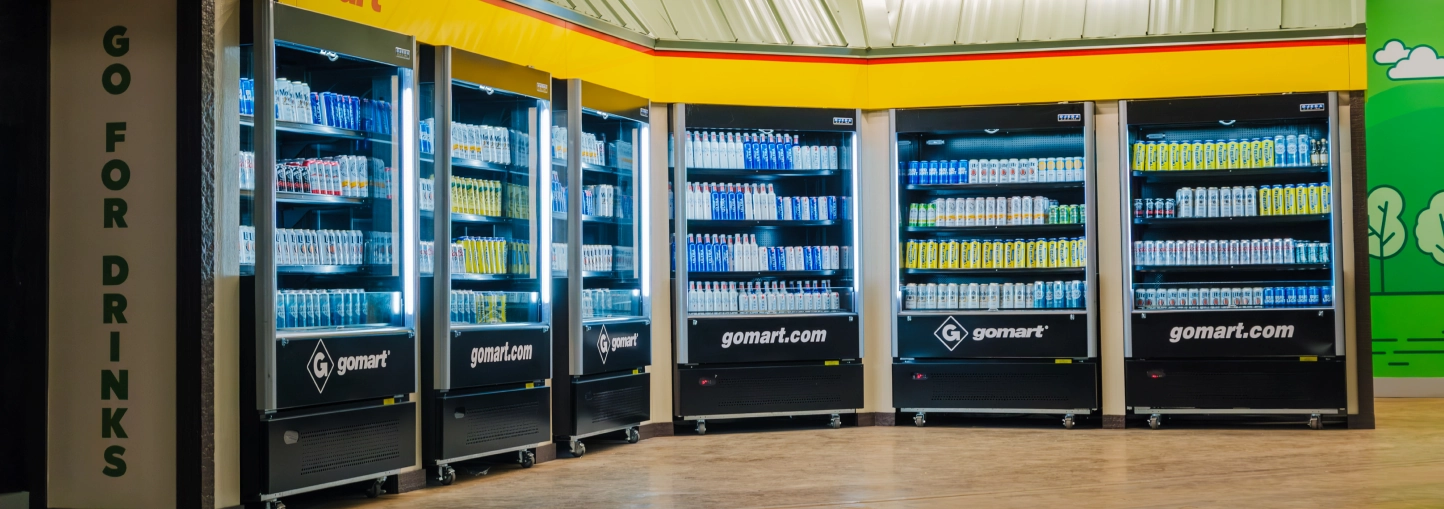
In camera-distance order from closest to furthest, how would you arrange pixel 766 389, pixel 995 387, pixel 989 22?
pixel 766 389 < pixel 995 387 < pixel 989 22

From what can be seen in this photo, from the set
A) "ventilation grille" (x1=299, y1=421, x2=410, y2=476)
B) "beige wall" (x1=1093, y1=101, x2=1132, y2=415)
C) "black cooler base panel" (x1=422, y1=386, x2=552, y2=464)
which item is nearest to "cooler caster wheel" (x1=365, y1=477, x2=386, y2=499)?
"ventilation grille" (x1=299, y1=421, x2=410, y2=476)

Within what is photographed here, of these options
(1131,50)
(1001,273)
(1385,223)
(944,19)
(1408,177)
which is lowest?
(1001,273)

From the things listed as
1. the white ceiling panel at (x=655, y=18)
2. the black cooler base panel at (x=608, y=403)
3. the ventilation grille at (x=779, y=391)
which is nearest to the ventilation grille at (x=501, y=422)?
the black cooler base panel at (x=608, y=403)

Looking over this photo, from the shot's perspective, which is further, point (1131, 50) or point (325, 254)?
point (1131, 50)

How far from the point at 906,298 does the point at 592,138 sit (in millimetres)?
2645

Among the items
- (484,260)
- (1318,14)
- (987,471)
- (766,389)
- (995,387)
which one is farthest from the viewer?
(995,387)

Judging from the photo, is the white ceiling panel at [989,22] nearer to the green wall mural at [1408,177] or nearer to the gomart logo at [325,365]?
the green wall mural at [1408,177]

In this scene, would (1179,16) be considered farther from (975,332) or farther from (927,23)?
(975,332)

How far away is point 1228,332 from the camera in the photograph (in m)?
8.41

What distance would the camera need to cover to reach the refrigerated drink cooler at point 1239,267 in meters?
8.33

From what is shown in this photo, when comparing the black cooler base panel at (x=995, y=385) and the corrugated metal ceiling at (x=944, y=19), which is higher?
the corrugated metal ceiling at (x=944, y=19)

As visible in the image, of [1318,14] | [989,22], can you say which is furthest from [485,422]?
[1318,14]

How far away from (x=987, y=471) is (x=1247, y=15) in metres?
4.08

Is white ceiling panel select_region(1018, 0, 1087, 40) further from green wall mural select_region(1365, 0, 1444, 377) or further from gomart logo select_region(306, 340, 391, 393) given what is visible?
gomart logo select_region(306, 340, 391, 393)
